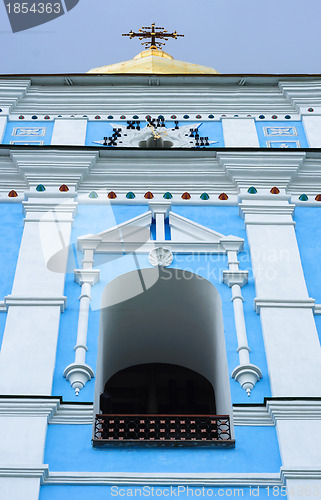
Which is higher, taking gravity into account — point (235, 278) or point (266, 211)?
point (266, 211)

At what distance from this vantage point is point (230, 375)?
876 cm

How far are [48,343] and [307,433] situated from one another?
2.47m

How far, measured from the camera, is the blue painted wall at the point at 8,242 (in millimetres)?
9805

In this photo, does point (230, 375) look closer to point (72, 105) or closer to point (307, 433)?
point (307, 433)

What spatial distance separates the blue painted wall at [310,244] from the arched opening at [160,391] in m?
1.70

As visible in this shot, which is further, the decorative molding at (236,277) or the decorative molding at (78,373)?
the decorative molding at (236,277)

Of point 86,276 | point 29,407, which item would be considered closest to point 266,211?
point 86,276

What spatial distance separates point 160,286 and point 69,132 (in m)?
2.89

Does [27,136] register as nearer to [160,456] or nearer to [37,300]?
[37,300]

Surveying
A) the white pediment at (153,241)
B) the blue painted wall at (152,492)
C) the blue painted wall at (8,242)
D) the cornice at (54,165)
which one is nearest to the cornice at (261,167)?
the white pediment at (153,241)

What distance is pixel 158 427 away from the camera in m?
8.48

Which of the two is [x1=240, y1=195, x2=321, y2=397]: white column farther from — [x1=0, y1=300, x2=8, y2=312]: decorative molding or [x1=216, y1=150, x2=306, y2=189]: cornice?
[x1=0, y1=300, x2=8, y2=312]: decorative molding

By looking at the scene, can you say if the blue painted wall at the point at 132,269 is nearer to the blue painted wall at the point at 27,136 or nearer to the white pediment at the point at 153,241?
the white pediment at the point at 153,241

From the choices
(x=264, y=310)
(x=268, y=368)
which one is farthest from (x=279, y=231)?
(x=268, y=368)
